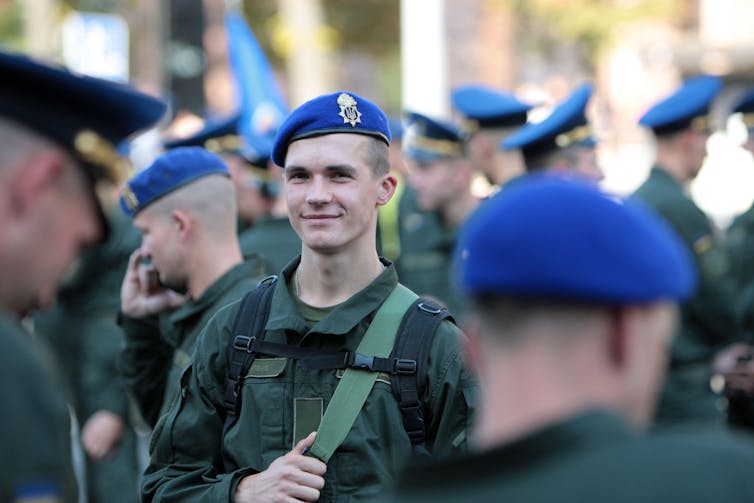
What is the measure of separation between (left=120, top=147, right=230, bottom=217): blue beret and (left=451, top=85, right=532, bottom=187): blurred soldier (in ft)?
9.01

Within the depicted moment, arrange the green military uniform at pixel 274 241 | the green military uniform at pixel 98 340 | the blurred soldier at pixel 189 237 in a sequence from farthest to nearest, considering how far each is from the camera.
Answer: the green military uniform at pixel 98 340 → the green military uniform at pixel 274 241 → the blurred soldier at pixel 189 237

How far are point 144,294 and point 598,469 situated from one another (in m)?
3.97

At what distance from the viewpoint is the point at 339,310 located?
170 inches

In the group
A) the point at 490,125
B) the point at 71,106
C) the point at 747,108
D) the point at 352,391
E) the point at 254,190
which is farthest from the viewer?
the point at 254,190

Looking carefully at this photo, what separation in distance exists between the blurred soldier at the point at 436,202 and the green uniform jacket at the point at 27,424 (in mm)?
6607

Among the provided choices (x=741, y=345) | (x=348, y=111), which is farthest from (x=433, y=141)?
(x=348, y=111)

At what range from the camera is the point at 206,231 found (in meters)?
5.44

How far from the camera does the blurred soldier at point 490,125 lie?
8.04 metres

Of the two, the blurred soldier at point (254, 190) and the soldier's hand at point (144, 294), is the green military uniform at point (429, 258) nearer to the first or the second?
the blurred soldier at point (254, 190)

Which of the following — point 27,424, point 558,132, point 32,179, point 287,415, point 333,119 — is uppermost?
point 558,132

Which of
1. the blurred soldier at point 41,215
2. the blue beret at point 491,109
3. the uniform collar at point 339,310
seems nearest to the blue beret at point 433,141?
the blue beret at point 491,109

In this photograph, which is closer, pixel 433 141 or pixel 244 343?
pixel 244 343

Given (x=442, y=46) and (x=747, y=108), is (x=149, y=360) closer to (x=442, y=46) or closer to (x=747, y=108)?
(x=747, y=108)

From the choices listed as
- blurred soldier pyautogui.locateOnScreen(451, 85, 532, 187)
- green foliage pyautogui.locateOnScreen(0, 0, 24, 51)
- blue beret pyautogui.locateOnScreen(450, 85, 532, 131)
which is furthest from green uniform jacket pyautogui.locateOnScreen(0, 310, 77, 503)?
green foliage pyautogui.locateOnScreen(0, 0, 24, 51)
